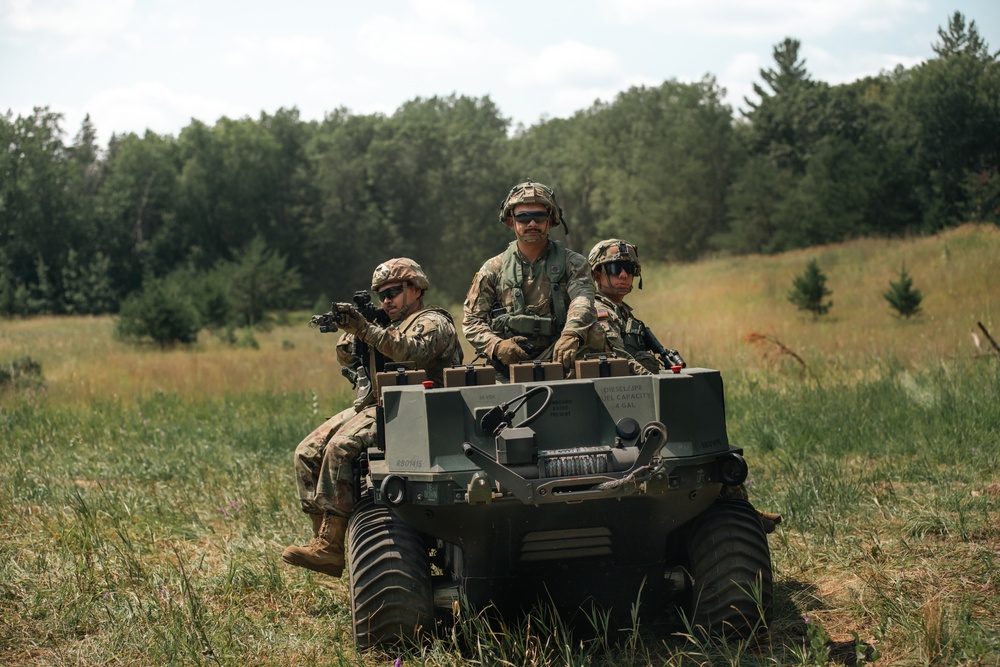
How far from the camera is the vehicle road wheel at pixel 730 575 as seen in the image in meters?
5.29

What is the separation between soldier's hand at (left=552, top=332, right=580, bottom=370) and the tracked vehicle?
2.63 feet

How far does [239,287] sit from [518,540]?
50225mm

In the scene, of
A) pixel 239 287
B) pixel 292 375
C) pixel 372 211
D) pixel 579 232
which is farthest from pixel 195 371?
pixel 579 232

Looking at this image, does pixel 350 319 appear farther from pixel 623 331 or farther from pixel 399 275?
pixel 623 331

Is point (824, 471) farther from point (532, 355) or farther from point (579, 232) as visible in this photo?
point (579, 232)

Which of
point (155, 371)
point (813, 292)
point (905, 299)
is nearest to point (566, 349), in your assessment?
point (155, 371)

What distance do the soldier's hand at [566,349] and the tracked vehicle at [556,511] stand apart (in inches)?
31.6

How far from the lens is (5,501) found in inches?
346

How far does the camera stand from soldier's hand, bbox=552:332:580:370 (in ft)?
20.7

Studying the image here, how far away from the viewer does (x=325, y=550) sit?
249 inches

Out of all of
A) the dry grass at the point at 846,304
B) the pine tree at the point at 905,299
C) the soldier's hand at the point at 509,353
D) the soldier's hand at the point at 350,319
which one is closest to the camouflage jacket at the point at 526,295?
the soldier's hand at the point at 509,353

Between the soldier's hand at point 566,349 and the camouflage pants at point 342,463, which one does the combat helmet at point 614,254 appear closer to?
the soldier's hand at point 566,349

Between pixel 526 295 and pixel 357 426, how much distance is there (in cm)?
158

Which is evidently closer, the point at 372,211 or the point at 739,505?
the point at 739,505
